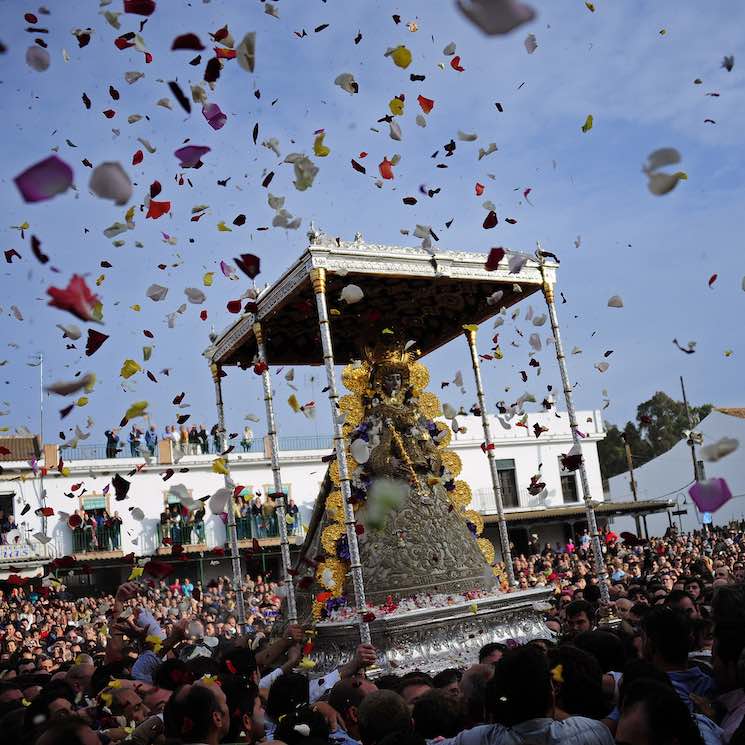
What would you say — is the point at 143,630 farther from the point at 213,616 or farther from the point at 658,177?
the point at 213,616

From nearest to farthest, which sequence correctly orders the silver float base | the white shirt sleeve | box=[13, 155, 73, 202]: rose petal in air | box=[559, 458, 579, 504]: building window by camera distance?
box=[13, 155, 73, 202]: rose petal in air, the white shirt sleeve, the silver float base, box=[559, 458, 579, 504]: building window

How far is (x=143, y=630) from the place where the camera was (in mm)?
7355

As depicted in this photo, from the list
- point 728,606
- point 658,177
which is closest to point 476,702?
point 728,606

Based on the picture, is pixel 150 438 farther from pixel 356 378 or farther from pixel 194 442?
pixel 356 378

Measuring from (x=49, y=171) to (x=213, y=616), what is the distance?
16.2 m

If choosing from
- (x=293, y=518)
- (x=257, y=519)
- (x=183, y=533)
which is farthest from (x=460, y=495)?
(x=257, y=519)

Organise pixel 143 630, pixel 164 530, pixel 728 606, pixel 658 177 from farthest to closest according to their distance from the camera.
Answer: pixel 164 530 < pixel 143 630 < pixel 728 606 < pixel 658 177

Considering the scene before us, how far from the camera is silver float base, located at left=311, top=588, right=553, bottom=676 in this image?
9578mm

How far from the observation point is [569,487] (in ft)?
125

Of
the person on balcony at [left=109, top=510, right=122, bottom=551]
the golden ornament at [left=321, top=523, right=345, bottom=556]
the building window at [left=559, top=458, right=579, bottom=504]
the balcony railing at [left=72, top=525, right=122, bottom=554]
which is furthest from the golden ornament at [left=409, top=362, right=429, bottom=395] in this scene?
the building window at [left=559, top=458, right=579, bottom=504]

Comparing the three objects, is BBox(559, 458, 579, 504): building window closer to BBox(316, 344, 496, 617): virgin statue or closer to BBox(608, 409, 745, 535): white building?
BBox(608, 409, 745, 535): white building

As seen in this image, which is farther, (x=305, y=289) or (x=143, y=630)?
(x=305, y=289)

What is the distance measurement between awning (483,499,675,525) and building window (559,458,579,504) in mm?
1565

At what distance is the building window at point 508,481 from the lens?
3591 centimetres
